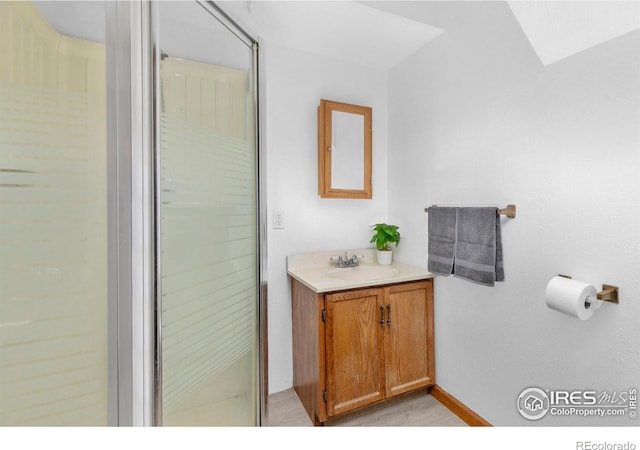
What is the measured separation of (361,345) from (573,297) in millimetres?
932

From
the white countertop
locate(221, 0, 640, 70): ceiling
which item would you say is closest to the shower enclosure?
locate(221, 0, 640, 70): ceiling

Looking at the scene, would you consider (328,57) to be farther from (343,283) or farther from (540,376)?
(540,376)

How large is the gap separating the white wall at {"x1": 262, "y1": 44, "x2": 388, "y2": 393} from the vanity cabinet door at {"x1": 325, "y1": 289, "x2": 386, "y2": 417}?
484 mm

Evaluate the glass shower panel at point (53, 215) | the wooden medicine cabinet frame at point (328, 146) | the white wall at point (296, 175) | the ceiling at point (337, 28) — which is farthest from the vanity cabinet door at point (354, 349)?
the ceiling at point (337, 28)

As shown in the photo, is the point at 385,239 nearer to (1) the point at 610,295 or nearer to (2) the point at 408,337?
(2) the point at 408,337

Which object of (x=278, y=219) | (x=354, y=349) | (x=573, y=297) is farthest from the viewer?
(x=278, y=219)

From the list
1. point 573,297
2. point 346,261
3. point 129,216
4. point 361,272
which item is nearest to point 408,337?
point 361,272

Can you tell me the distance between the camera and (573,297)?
0.93m

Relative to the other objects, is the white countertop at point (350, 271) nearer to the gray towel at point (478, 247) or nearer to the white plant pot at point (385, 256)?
the white plant pot at point (385, 256)

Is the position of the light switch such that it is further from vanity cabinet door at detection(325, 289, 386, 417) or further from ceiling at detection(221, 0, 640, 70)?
ceiling at detection(221, 0, 640, 70)

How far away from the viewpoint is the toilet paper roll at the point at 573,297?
3.02ft

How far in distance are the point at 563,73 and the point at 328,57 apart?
1339 millimetres

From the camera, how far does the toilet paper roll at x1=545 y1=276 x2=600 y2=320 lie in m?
0.92
